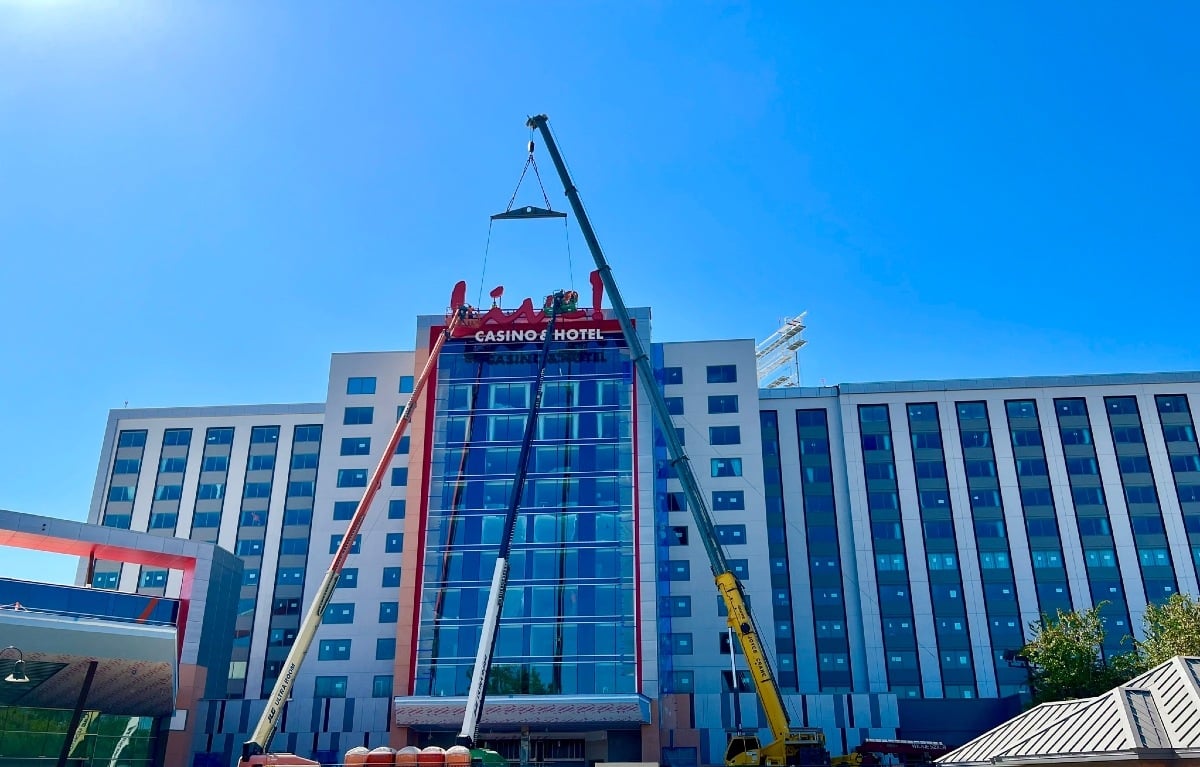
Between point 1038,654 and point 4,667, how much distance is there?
2952 inches

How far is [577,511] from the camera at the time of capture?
79.2 meters

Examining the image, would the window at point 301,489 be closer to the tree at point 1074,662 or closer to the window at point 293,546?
the window at point 293,546

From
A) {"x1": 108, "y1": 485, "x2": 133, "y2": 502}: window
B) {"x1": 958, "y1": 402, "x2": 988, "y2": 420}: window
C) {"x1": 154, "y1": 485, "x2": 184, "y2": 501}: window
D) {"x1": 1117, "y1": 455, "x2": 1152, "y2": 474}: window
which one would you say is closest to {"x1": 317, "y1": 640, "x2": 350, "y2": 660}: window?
{"x1": 154, "y1": 485, "x2": 184, "y2": 501}: window

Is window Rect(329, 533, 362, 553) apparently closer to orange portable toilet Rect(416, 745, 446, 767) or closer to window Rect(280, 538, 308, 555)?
window Rect(280, 538, 308, 555)

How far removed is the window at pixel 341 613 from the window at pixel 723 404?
128 feet

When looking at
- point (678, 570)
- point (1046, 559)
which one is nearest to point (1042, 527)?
point (1046, 559)

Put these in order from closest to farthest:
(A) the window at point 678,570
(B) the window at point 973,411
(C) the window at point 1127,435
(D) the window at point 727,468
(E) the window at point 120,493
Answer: (A) the window at point 678,570 < (D) the window at point 727,468 < (C) the window at point 1127,435 < (B) the window at point 973,411 < (E) the window at point 120,493

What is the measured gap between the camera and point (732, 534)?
301 feet

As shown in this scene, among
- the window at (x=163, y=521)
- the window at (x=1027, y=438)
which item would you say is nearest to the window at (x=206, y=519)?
the window at (x=163, y=521)

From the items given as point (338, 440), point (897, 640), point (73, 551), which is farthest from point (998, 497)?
point (73, 551)

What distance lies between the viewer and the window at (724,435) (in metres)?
94.9

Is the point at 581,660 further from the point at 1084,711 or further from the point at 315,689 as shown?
the point at 1084,711

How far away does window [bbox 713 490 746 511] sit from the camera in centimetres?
9275

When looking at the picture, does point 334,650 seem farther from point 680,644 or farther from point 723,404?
point 723,404
